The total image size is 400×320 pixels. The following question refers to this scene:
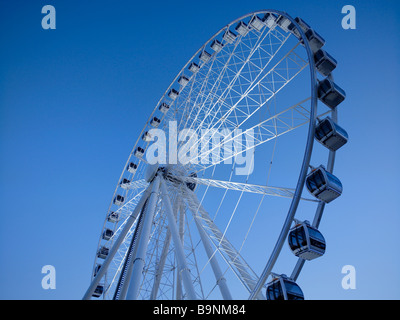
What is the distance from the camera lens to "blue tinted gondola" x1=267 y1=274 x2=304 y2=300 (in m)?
8.56

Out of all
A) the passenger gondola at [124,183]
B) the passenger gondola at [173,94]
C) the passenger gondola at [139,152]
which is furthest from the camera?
the passenger gondola at [124,183]

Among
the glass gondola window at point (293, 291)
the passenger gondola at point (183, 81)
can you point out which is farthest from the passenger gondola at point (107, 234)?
the glass gondola window at point (293, 291)

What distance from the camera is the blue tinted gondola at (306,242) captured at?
927 cm

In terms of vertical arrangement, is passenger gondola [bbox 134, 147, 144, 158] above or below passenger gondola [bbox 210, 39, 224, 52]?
below

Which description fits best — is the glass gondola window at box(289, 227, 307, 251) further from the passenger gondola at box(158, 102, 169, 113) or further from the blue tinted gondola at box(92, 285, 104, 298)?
the passenger gondola at box(158, 102, 169, 113)

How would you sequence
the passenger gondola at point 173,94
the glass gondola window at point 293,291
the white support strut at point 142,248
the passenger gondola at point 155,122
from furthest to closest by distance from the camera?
the passenger gondola at point 173,94, the passenger gondola at point 155,122, the white support strut at point 142,248, the glass gondola window at point 293,291

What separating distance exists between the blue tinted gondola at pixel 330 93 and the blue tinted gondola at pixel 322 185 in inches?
106

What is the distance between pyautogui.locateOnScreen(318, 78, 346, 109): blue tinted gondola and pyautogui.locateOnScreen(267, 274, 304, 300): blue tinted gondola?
613cm

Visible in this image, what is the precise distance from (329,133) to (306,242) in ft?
12.2

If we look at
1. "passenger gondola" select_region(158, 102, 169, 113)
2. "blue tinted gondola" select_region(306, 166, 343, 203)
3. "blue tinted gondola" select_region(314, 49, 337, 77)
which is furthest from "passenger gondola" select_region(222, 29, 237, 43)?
"blue tinted gondola" select_region(306, 166, 343, 203)

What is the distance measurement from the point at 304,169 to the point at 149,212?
6.41 m

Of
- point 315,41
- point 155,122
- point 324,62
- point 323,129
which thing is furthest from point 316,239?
point 155,122

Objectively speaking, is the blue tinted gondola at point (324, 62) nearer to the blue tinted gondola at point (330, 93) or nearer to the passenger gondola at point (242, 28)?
the blue tinted gondola at point (330, 93)

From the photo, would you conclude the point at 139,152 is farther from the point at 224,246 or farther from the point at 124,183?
the point at 224,246
